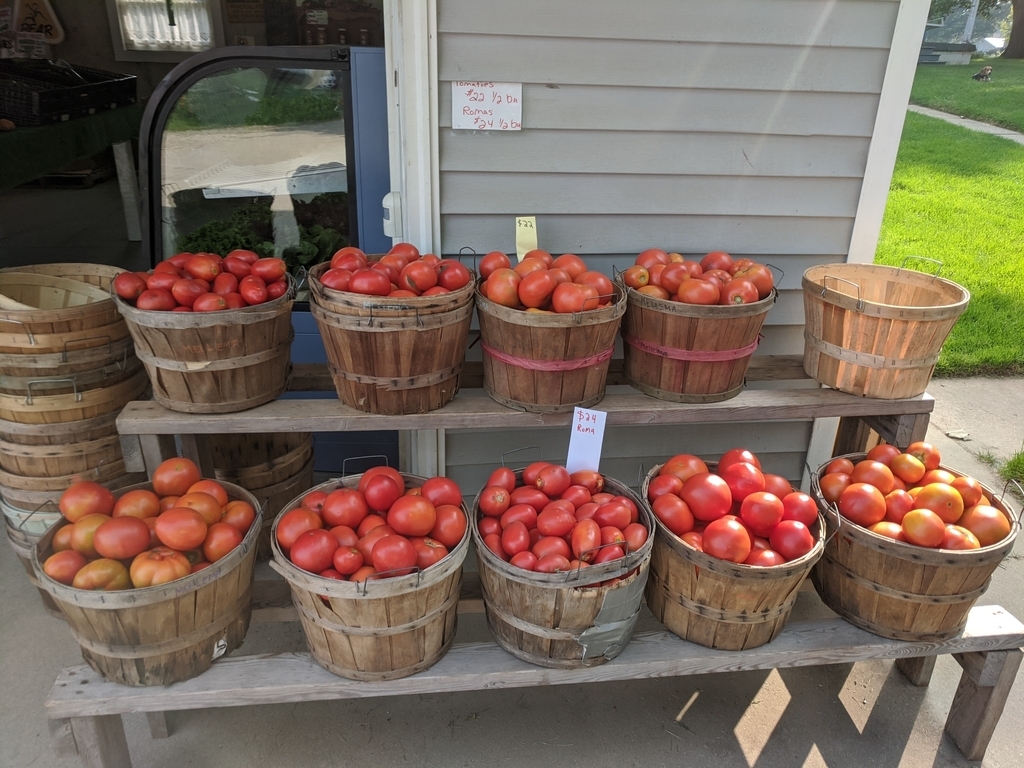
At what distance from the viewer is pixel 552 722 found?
8.08 feet

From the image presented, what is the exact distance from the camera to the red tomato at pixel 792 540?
212 cm

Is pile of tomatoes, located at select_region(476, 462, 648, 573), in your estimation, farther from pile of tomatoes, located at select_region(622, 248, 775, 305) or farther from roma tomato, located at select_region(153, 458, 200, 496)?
roma tomato, located at select_region(153, 458, 200, 496)

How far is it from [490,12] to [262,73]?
3.69 feet

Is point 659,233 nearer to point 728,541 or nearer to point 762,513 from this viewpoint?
point 762,513

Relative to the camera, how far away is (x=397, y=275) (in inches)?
92.2

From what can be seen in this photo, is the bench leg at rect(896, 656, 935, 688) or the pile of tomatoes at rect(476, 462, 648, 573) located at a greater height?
the pile of tomatoes at rect(476, 462, 648, 573)

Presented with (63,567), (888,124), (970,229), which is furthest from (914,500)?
(970,229)

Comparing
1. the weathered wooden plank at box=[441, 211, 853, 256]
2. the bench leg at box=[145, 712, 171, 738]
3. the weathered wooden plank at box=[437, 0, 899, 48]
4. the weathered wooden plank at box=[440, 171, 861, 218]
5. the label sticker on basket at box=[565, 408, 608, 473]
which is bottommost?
the bench leg at box=[145, 712, 171, 738]

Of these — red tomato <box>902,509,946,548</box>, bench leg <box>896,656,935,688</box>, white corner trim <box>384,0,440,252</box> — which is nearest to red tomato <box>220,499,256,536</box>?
white corner trim <box>384,0,440,252</box>

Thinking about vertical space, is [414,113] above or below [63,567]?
above

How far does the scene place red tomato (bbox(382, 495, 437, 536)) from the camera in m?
2.08

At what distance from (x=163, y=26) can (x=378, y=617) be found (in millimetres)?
8888

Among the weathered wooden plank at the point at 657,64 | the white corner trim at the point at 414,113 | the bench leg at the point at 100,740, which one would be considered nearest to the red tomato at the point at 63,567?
the bench leg at the point at 100,740

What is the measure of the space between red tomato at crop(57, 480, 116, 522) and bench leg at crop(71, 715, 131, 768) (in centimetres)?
58
